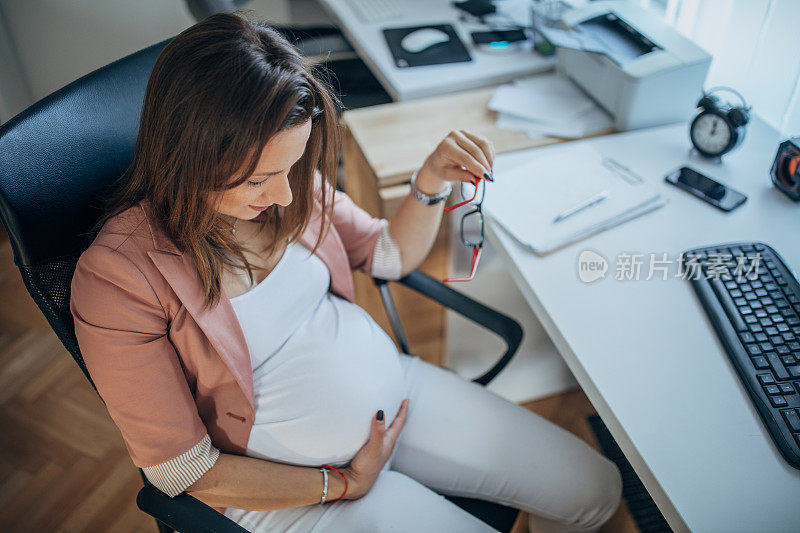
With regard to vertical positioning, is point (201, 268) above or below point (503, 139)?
above

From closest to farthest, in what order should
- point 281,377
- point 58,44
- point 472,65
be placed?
point 281,377 → point 472,65 → point 58,44

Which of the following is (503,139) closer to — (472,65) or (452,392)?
(472,65)

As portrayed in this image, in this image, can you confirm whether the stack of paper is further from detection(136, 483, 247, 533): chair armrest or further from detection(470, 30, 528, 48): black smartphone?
detection(136, 483, 247, 533): chair armrest

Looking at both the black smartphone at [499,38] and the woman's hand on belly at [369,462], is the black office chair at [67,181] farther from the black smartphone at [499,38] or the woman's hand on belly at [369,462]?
the black smartphone at [499,38]

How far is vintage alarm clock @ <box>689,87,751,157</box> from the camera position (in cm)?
121

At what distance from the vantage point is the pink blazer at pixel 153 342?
0.76m

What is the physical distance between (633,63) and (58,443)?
172cm

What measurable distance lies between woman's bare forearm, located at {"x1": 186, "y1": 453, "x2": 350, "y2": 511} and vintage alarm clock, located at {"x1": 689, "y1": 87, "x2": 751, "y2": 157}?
99 cm

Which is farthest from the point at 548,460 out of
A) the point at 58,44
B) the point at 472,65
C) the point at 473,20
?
the point at 58,44

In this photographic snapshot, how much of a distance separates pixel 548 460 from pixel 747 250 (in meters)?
0.49

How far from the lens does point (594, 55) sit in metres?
1.41

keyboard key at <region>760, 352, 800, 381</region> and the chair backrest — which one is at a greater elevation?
the chair backrest

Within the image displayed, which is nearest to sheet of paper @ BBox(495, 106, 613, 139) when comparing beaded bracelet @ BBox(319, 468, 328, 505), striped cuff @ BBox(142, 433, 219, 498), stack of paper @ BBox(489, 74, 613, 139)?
stack of paper @ BBox(489, 74, 613, 139)

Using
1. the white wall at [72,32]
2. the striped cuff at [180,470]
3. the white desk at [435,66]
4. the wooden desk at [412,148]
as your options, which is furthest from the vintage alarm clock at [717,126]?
the white wall at [72,32]
